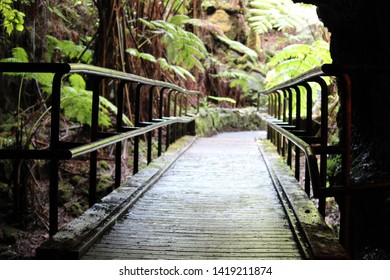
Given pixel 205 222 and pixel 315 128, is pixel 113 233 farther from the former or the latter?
pixel 315 128

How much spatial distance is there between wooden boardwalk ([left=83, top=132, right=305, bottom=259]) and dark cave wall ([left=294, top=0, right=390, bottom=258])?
56cm

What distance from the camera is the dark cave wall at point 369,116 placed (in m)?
3.20

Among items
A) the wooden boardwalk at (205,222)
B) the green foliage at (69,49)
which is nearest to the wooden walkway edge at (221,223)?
the wooden boardwalk at (205,222)

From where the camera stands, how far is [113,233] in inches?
119

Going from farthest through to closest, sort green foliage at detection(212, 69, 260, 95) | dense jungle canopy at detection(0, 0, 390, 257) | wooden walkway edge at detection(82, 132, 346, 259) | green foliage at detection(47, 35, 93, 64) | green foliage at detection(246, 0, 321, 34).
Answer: green foliage at detection(212, 69, 260, 95) → green foliage at detection(246, 0, 321, 34) → green foliage at detection(47, 35, 93, 64) → dense jungle canopy at detection(0, 0, 390, 257) → wooden walkway edge at detection(82, 132, 346, 259)

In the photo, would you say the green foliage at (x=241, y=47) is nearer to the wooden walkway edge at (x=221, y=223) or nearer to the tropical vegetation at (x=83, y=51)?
the tropical vegetation at (x=83, y=51)


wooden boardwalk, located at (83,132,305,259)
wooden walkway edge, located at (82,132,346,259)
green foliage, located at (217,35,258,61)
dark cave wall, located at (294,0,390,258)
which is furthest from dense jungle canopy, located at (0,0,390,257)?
green foliage, located at (217,35,258,61)

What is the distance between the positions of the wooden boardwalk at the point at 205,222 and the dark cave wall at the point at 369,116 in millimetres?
558

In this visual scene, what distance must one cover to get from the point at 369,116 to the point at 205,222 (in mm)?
1403

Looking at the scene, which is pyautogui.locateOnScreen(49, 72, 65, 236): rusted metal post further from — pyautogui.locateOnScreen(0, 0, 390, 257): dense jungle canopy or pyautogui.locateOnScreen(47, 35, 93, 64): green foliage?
pyautogui.locateOnScreen(47, 35, 93, 64): green foliage

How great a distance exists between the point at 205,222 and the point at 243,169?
2.40 m

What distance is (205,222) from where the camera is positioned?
333 centimetres

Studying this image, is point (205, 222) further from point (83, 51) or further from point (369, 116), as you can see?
point (83, 51)

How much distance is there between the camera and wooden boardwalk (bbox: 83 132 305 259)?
270cm
